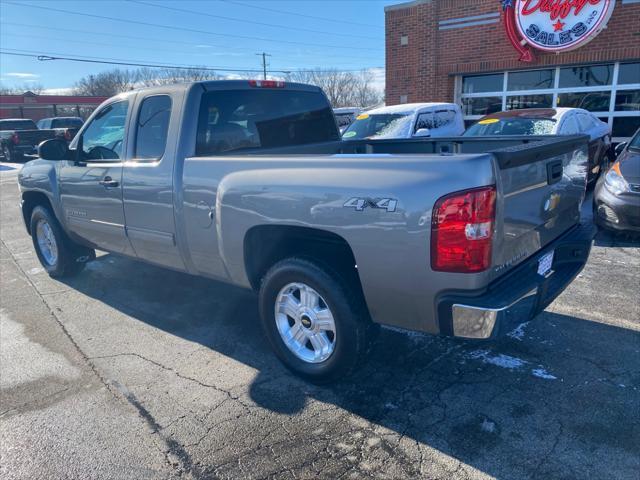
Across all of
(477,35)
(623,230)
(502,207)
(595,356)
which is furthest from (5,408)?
(477,35)

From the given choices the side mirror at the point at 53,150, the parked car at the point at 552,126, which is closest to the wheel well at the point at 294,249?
the side mirror at the point at 53,150

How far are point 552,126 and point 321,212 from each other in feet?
23.4

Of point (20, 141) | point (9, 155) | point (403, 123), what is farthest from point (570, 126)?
point (9, 155)

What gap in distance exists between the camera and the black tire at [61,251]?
18.3ft

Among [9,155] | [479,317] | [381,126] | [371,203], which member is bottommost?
[9,155]

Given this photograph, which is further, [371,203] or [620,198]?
[620,198]

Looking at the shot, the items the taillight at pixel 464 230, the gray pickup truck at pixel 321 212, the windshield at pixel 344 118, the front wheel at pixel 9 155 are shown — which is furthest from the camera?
the front wheel at pixel 9 155

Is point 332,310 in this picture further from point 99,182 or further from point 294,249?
point 99,182

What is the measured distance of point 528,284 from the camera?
282 cm

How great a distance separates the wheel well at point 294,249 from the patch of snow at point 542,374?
4.40 ft

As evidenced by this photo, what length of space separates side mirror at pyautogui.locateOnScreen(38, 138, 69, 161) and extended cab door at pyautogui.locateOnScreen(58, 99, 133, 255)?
126mm

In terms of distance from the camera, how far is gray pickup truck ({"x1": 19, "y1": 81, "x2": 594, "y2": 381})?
2.57 metres

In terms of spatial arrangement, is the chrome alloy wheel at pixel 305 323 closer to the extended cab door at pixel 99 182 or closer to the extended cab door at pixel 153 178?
the extended cab door at pixel 153 178

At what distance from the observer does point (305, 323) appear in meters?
3.36
